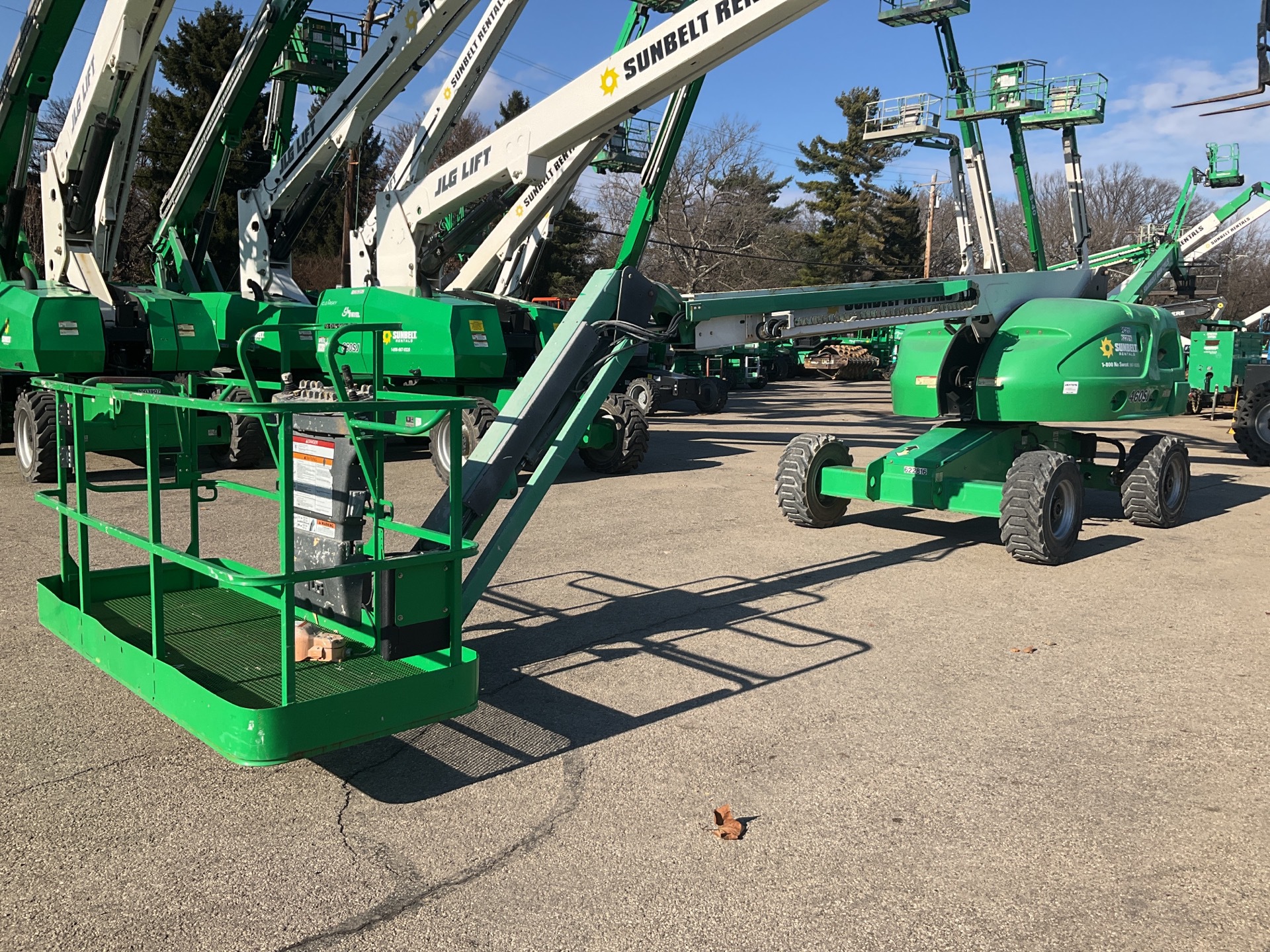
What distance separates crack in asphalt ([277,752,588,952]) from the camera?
3.34 m

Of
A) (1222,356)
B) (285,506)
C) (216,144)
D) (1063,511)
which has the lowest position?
(1063,511)

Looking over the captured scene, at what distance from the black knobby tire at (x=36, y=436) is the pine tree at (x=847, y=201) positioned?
4955cm

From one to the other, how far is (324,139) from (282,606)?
1376cm

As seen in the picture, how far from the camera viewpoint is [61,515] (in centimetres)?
573

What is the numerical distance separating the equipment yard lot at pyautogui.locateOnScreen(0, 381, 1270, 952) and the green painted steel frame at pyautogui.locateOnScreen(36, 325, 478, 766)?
32 centimetres

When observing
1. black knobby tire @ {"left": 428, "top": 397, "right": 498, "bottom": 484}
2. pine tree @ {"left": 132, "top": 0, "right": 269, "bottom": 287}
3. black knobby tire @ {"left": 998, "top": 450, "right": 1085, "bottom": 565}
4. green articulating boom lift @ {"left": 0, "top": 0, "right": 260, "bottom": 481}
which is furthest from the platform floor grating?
pine tree @ {"left": 132, "top": 0, "right": 269, "bottom": 287}

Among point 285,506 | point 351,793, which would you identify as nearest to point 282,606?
point 285,506

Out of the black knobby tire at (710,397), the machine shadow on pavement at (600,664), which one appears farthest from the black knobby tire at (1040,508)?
the black knobby tire at (710,397)

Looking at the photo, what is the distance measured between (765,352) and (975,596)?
3217cm

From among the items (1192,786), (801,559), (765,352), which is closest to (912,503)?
(801,559)

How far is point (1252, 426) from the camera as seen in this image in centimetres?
1619

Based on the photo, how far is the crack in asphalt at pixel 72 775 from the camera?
4.29 metres

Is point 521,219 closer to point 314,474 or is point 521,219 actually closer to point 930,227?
point 314,474

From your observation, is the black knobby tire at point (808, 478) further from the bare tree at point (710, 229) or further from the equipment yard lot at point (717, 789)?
the bare tree at point (710, 229)
